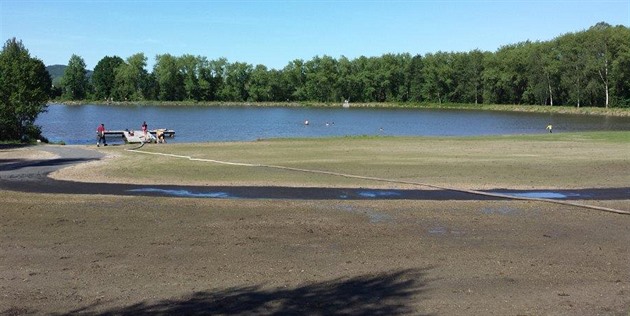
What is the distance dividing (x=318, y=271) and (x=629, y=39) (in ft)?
423

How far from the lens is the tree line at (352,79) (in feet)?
468

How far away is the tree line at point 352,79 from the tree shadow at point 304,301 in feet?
438

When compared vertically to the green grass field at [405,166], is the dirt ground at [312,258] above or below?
below

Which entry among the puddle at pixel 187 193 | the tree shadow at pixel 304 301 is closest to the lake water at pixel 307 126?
the puddle at pixel 187 193

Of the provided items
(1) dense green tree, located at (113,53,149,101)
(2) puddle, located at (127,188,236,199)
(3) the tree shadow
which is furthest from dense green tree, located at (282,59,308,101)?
(3) the tree shadow

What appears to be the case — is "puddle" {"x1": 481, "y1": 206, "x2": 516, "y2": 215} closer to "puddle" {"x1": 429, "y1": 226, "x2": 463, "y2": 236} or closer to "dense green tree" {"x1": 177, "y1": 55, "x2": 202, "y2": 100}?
"puddle" {"x1": 429, "y1": 226, "x2": 463, "y2": 236}

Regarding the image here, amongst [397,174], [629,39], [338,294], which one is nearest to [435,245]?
[338,294]

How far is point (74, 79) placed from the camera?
195625mm

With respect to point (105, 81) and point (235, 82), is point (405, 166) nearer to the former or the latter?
point (235, 82)

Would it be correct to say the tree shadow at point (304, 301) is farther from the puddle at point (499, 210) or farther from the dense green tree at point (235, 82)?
the dense green tree at point (235, 82)

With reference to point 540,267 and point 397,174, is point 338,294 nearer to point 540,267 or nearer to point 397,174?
point 540,267

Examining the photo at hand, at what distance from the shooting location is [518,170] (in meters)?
24.8

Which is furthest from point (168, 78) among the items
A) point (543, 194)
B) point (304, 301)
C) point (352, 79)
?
point (304, 301)

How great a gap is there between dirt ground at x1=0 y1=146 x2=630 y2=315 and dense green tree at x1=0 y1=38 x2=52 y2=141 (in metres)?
27.2
